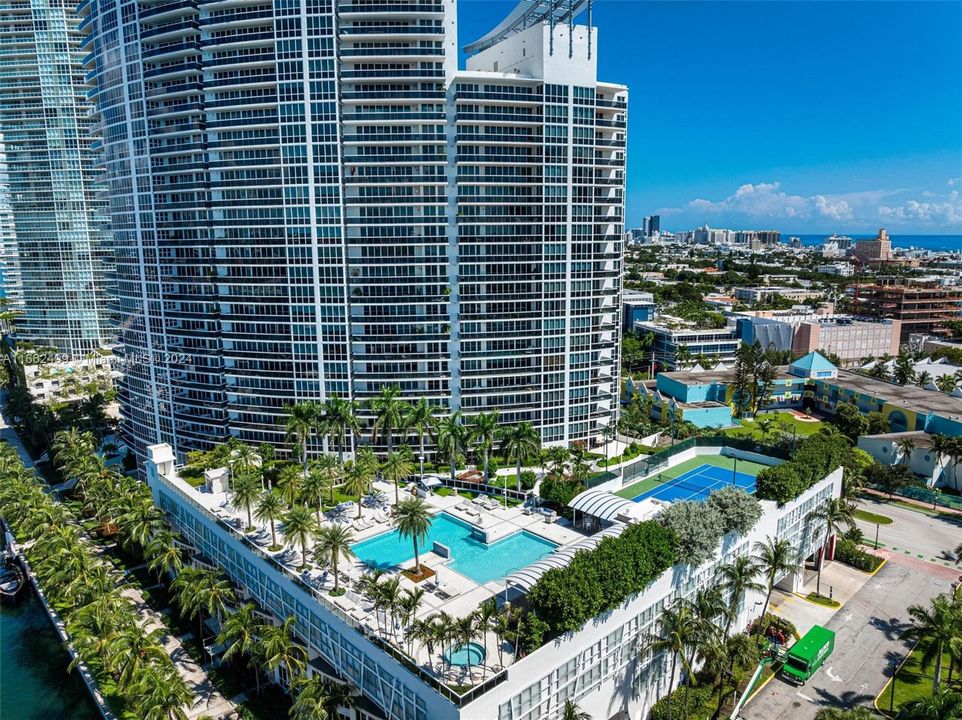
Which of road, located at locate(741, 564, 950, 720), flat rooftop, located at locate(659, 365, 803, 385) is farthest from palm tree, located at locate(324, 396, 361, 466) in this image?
flat rooftop, located at locate(659, 365, 803, 385)

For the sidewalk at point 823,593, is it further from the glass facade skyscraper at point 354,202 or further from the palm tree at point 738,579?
the glass facade skyscraper at point 354,202

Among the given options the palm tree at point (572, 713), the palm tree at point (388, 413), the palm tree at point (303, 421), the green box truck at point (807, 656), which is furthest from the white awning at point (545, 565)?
the palm tree at point (303, 421)

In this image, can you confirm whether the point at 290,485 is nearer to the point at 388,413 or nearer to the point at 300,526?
the point at 300,526

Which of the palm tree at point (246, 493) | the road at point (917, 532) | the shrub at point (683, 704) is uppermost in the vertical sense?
the palm tree at point (246, 493)

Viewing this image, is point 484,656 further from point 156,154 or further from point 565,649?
point 156,154

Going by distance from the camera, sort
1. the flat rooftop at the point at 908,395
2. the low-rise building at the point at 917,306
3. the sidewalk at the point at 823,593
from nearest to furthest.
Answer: the sidewalk at the point at 823,593 < the flat rooftop at the point at 908,395 < the low-rise building at the point at 917,306

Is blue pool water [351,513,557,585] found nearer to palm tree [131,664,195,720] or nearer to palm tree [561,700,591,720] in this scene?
palm tree [561,700,591,720]
